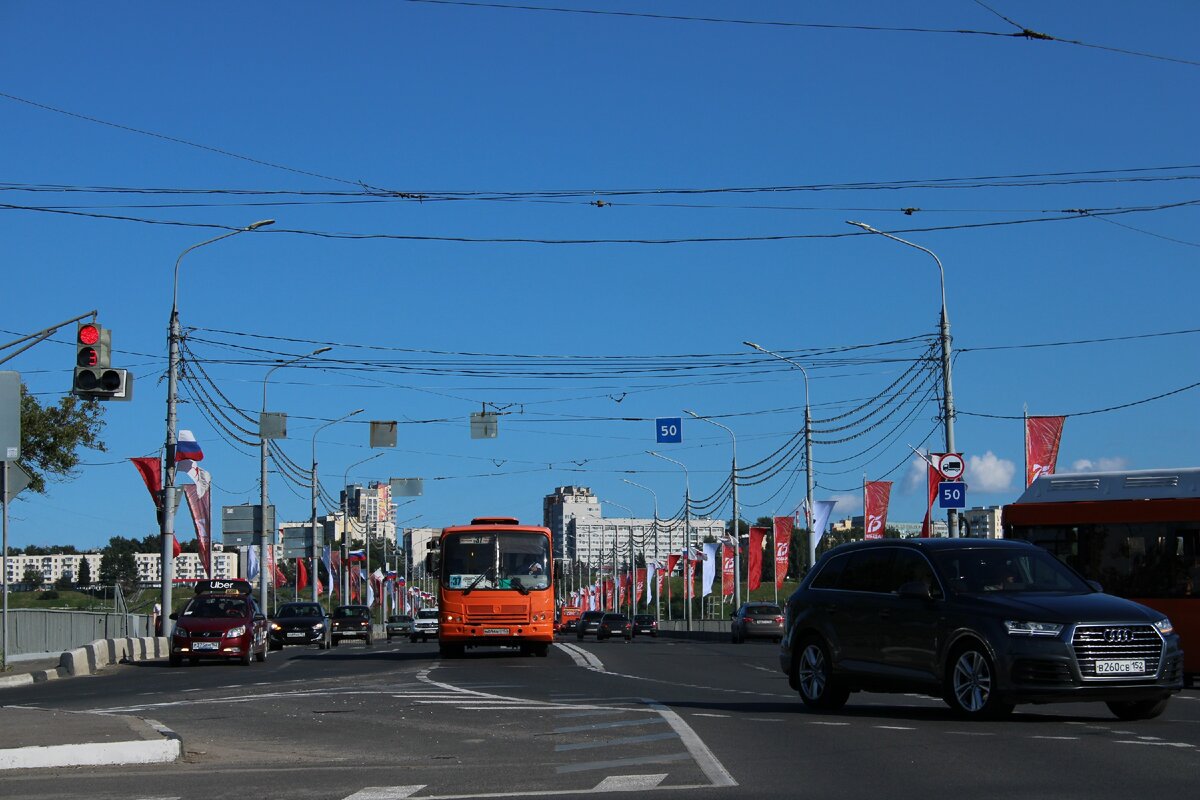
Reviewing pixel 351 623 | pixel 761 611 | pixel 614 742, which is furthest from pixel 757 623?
pixel 614 742

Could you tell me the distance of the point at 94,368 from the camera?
24250 millimetres

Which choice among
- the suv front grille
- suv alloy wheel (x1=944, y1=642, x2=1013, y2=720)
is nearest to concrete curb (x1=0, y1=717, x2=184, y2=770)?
suv alloy wheel (x1=944, y1=642, x2=1013, y2=720)

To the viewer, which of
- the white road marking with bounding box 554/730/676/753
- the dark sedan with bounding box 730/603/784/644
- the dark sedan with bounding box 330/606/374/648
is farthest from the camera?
the dark sedan with bounding box 330/606/374/648

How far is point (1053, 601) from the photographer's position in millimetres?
13852

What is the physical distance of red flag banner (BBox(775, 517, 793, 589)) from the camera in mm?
63406

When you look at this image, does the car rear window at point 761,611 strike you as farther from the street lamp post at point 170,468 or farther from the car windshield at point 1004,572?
the car windshield at point 1004,572

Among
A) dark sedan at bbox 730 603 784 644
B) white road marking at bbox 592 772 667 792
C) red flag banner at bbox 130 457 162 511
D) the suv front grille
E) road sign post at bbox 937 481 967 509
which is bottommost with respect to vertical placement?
dark sedan at bbox 730 603 784 644

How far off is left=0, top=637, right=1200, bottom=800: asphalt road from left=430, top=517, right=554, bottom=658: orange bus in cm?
1236

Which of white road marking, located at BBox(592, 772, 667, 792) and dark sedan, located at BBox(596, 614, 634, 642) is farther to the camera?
dark sedan, located at BBox(596, 614, 634, 642)

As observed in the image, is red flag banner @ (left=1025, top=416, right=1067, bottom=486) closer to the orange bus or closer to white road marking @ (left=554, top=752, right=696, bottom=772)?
the orange bus

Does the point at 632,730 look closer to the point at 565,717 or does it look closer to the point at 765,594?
the point at 565,717

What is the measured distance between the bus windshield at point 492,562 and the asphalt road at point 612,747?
1258cm

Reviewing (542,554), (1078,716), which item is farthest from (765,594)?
(1078,716)

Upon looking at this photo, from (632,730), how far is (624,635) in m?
53.2
